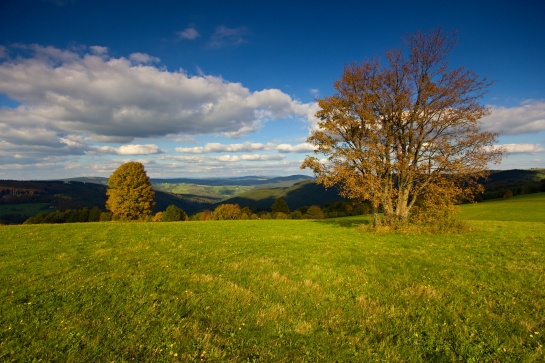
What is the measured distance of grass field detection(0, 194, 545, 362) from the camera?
22.5 feet

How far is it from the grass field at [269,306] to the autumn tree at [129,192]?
44.4 m

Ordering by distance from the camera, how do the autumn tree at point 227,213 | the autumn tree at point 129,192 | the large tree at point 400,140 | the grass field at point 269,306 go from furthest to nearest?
1. the autumn tree at point 227,213
2. the autumn tree at point 129,192
3. the large tree at point 400,140
4. the grass field at point 269,306

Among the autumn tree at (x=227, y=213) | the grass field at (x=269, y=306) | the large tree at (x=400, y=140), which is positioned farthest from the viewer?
the autumn tree at (x=227, y=213)

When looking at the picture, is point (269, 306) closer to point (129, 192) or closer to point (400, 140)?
point (400, 140)

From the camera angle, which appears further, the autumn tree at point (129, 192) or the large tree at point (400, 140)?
the autumn tree at point (129, 192)

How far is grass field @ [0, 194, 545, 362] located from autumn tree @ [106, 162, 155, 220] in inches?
1747

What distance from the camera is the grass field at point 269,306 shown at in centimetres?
686

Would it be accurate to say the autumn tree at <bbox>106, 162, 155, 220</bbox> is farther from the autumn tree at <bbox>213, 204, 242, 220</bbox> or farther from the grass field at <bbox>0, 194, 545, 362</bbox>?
the autumn tree at <bbox>213, 204, 242, 220</bbox>

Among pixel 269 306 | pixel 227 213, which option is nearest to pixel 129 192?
pixel 227 213

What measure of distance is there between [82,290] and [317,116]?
1063 inches

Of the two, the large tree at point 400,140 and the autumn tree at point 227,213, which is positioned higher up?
the large tree at point 400,140

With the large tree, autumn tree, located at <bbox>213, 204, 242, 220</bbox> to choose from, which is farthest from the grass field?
autumn tree, located at <bbox>213, 204, 242, 220</bbox>

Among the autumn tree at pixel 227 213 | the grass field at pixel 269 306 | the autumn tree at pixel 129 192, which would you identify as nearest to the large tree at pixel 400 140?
the grass field at pixel 269 306

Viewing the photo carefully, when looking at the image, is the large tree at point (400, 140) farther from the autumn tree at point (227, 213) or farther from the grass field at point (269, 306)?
the autumn tree at point (227, 213)
